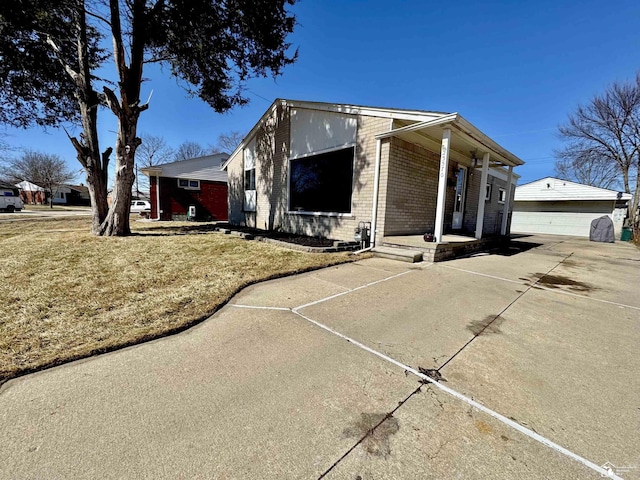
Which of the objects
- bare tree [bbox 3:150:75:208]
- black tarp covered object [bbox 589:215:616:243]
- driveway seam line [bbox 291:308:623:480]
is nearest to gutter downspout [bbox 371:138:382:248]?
driveway seam line [bbox 291:308:623:480]

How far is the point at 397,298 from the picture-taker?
3.86 m

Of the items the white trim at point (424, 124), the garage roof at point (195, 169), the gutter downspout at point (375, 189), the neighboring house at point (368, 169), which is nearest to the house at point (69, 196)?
the garage roof at point (195, 169)

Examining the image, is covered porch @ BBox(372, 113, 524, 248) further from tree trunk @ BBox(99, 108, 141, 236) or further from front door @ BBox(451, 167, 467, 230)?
tree trunk @ BBox(99, 108, 141, 236)

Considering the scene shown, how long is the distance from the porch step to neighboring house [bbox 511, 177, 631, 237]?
18667 millimetres

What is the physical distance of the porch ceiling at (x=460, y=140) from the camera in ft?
21.4

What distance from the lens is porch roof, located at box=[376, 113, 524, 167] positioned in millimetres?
6207

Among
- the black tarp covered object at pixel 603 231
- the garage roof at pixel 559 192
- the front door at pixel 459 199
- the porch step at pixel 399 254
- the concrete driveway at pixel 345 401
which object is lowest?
the concrete driveway at pixel 345 401

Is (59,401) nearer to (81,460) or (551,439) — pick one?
(81,460)

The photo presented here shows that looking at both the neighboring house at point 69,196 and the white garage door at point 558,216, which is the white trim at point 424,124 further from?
the neighboring house at point 69,196

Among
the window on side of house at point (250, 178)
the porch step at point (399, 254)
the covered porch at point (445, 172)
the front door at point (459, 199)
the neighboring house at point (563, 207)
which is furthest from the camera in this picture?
the neighboring house at point (563, 207)

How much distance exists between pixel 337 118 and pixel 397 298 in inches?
263

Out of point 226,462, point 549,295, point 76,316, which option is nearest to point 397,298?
point 549,295

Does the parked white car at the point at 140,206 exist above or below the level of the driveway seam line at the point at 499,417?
above

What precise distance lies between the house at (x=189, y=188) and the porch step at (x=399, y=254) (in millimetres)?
15112
